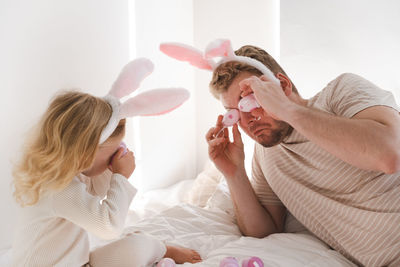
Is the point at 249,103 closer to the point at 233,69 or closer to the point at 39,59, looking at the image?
the point at 233,69

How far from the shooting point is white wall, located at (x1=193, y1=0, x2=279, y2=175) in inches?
99.9

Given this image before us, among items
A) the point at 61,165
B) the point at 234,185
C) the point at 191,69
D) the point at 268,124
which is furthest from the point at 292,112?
the point at 191,69

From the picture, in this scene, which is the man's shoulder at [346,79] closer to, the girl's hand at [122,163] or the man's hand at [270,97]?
the man's hand at [270,97]

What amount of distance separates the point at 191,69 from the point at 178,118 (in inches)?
16.4

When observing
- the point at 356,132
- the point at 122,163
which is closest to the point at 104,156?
the point at 122,163

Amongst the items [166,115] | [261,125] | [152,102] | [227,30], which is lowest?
[166,115]

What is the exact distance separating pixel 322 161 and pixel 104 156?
0.77 m

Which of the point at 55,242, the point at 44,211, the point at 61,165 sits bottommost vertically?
the point at 55,242

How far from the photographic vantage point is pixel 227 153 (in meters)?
1.65

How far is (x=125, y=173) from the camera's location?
131cm

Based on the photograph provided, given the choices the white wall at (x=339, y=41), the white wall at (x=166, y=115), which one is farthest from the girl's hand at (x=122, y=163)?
the white wall at (x=339, y=41)

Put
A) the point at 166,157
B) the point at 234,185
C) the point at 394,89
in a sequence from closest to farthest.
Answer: the point at 234,185 → the point at 394,89 → the point at 166,157

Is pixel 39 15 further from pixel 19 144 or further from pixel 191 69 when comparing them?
pixel 191 69

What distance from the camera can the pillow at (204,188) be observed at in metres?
2.08
